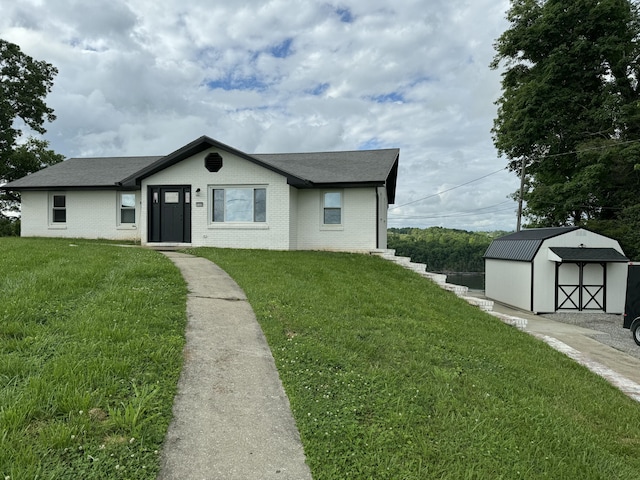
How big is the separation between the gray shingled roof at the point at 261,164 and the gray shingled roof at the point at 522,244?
22.7 ft

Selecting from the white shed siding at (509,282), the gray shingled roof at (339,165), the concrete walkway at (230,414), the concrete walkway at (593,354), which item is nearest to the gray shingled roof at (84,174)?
the gray shingled roof at (339,165)

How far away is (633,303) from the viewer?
40.9 ft

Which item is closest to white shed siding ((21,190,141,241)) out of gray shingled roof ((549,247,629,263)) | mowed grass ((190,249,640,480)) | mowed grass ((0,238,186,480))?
mowed grass ((0,238,186,480))

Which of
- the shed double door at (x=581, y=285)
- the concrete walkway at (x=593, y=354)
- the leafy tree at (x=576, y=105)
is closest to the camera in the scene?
the concrete walkway at (x=593, y=354)

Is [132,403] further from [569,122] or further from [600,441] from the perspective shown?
[569,122]

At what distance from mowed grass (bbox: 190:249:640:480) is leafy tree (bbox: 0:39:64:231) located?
93.7ft

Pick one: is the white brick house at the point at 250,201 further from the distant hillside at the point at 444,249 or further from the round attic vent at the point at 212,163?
the distant hillside at the point at 444,249

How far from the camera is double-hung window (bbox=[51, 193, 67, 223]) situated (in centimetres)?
1825

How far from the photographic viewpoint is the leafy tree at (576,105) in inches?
810

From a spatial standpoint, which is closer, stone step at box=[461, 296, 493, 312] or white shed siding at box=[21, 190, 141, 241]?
stone step at box=[461, 296, 493, 312]

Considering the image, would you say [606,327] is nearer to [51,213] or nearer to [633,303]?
[633,303]

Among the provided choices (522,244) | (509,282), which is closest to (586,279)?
(522,244)

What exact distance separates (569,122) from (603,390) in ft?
72.8

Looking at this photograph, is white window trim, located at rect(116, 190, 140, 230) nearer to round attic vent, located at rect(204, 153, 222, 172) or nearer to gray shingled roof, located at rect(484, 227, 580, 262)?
round attic vent, located at rect(204, 153, 222, 172)
